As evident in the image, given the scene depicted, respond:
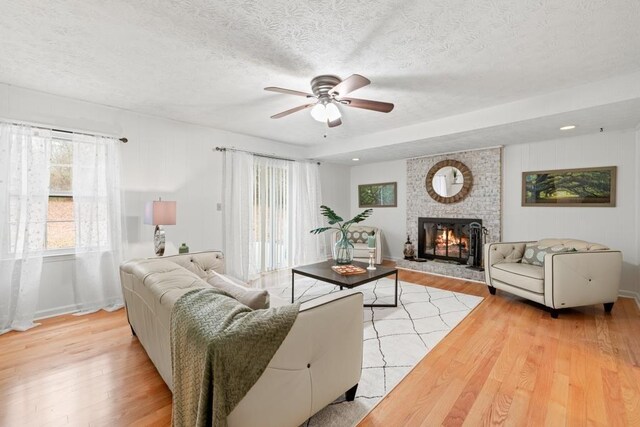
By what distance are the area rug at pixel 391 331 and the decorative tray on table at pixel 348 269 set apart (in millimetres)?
458

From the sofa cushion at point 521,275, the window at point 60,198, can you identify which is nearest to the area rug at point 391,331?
the sofa cushion at point 521,275

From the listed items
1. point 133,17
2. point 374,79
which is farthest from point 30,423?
point 374,79

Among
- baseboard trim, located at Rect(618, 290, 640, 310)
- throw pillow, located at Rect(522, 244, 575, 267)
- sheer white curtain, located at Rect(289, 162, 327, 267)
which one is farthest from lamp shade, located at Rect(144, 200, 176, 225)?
baseboard trim, located at Rect(618, 290, 640, 310)

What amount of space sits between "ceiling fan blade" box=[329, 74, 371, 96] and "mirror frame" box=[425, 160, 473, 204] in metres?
3.57

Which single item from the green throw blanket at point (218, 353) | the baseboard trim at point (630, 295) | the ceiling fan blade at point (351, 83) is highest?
the ceiling fan blade at point (351, 83)

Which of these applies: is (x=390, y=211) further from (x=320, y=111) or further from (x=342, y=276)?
(x=320, y=111)

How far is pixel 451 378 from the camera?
2.06m

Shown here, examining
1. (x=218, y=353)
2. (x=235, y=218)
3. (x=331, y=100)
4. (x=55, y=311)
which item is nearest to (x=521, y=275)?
(x=331, y=100)

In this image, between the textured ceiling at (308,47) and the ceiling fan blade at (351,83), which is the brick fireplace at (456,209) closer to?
the textured ceiling at (308,47)

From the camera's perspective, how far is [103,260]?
3477 millimetres

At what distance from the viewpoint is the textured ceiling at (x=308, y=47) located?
180 cm

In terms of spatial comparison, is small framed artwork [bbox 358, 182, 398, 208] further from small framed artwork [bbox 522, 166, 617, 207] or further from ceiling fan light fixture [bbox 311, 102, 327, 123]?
ceiling fan light fixture [bbox 311, 102, 327, 123]

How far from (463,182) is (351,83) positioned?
3.76 metres

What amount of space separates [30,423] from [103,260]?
7.14ft
